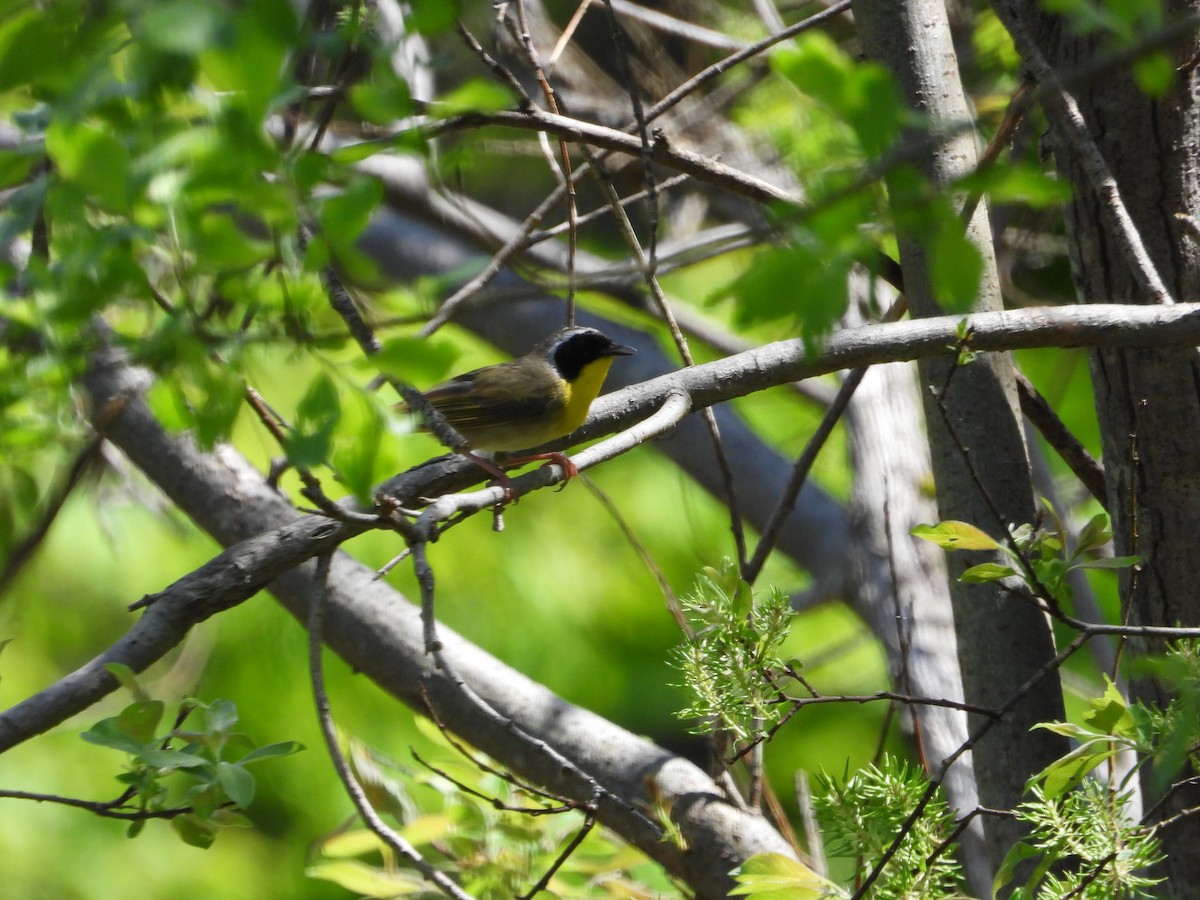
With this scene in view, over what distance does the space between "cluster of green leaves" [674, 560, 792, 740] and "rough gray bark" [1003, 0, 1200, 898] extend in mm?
601

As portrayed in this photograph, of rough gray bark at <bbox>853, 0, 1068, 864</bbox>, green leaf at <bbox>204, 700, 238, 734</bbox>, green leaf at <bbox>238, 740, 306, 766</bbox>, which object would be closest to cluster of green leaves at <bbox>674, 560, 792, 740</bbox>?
rough gray bark at <bbox>853, 0, 1068, 864</bbox>

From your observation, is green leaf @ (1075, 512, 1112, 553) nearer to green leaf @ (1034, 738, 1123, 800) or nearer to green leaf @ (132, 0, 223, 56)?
green leaf @ (1034, 738, 1123, 800)

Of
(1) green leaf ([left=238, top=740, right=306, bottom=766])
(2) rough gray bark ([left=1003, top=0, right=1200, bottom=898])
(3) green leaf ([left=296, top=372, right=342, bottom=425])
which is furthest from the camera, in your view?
(2) rough gray bark ([left=1003, top=0, right=1200, bottom=898])

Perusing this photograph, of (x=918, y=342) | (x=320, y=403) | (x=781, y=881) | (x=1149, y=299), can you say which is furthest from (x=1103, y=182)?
(x=320, y=403)

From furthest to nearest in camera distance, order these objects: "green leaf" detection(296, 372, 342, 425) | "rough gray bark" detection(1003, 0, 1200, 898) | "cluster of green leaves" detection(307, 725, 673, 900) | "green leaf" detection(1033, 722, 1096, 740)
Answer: "cluster of green leaves" detection(307, 725, 673, 900)
"rough gray bark" detection(1003, 0, 1200, 898)
"green leaf" detection(1033, 722, 1096, 740)
"green leaf" detection(296, 372, 342, 425)

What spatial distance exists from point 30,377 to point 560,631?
3516mm

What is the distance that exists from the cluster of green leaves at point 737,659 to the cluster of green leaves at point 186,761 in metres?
0.60

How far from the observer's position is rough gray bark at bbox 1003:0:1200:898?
1.74 m

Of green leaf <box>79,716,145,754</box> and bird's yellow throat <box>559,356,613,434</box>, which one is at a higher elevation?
bird's yellow throat <box>559,356,613,434</box>

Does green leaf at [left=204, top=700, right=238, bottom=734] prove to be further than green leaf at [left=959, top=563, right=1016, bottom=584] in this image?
Yes

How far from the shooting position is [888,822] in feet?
5.05

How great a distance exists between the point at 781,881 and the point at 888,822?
0.17 metres

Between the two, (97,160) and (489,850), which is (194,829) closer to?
(489,850)

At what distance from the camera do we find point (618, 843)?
236 cm
